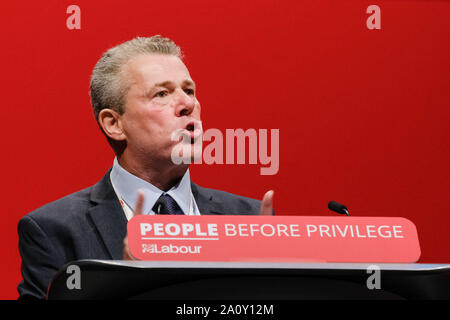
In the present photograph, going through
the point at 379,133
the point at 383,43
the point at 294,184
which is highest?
the point at 383,43

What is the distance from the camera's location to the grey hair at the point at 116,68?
2.26m

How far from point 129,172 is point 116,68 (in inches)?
13.6

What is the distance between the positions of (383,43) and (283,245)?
60.7 inches

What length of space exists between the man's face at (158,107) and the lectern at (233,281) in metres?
1.07

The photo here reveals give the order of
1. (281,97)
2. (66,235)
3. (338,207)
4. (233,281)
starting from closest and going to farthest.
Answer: (233,281) < (338,207) < (66,235) < (281,97)

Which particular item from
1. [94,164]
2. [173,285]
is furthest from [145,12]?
[173,285]

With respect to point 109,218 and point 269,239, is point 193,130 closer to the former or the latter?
point 109,218

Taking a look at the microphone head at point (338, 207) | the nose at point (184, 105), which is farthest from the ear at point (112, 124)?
the microphone head at point (338, 207)

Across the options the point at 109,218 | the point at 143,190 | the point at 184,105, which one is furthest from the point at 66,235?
the point at 184,105

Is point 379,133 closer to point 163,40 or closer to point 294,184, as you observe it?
point 294,184

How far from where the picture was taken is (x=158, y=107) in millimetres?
2145

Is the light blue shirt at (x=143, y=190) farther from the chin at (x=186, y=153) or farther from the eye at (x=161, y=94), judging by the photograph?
the eye at (x=161, y=94)

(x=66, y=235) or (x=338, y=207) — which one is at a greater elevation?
(x=338, y=207)

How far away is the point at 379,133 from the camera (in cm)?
257
